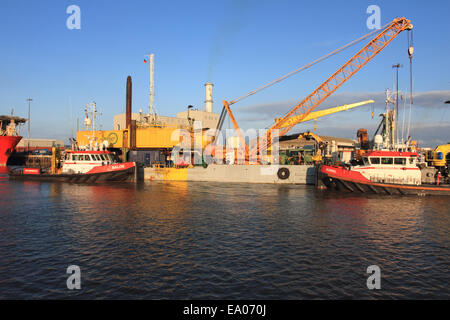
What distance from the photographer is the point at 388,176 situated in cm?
3073

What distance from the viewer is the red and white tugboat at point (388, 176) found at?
2925cm

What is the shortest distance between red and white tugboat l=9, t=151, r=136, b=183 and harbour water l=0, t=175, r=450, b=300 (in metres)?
16.4

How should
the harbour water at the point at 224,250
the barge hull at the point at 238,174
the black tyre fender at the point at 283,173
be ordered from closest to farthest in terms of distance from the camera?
1. the harbour water at the point at 224,250
2. the barge hull at the point at 238,174
3. the black tyre fender at the point at 283,173

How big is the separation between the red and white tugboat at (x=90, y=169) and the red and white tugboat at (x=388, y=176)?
2780cm

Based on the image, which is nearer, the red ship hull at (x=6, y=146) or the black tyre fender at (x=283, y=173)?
the black tyre fender at (x=283, y=173)

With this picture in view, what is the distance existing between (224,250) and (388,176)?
24061mm

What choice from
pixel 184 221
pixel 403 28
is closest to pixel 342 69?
pixel 403 28

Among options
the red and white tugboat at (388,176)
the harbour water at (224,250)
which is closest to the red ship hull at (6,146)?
the harbour water at (224,250)

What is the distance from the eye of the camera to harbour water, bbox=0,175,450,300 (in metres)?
9.99

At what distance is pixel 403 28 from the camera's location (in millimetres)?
44562

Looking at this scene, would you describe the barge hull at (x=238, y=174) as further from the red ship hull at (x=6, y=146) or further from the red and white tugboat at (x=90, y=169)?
the red ship hull at (x=6, y=146)
